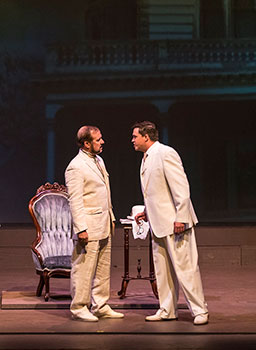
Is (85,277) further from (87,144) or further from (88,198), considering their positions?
(87,144)

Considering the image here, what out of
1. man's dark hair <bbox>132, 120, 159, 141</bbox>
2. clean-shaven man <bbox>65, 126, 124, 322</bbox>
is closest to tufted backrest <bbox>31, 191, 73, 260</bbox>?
clean-shaven man <bbox>65, 126, 124, 322</bbox>

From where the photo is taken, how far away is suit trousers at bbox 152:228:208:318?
4.84 m

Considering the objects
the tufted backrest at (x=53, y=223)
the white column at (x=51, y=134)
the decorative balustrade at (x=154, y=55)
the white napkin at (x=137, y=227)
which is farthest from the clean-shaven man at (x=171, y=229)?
the decorative balustrade at (x=154, y=55)

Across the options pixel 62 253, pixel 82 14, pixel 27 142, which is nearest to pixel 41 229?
pixel 62 253

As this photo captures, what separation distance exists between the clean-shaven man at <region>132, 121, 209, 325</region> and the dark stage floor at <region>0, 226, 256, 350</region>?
16 centimetres

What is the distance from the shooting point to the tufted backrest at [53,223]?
6176 mm

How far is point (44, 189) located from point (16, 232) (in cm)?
205

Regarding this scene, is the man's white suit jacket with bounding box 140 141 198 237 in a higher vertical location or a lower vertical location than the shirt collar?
lower

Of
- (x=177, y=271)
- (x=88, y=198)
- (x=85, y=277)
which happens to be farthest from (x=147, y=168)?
(x=85, y=277)

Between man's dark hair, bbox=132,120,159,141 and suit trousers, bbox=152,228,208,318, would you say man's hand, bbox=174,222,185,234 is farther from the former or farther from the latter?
man's dark hair, bbox=132,120,159,141

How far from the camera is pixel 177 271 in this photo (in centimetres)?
484

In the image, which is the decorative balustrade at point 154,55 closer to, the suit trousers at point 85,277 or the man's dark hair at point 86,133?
the man's dark hair at point 86,133

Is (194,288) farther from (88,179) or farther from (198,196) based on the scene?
(198,196)

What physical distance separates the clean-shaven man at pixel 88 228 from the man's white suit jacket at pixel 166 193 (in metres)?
0.33
